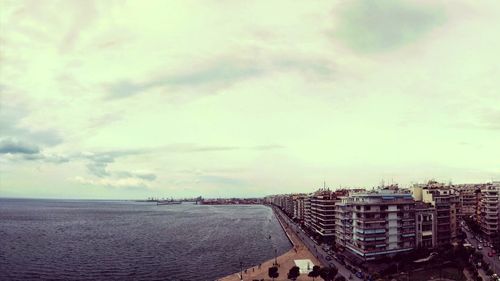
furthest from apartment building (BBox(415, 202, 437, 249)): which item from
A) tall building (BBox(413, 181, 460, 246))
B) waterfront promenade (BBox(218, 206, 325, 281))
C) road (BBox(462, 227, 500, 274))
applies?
waterfront promenade (BBox(218, 206, 325, 281))

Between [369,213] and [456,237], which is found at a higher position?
[369,213]

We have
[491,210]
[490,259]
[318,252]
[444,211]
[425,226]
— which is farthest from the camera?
[491,210]

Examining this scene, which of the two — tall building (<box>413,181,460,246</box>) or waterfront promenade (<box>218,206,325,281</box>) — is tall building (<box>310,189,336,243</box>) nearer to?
waterfront promenade (<box>218,206,325,281</box>)

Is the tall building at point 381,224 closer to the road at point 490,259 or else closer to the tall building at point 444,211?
the tall building at point 444,211

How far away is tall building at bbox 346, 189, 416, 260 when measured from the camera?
89.0 metres

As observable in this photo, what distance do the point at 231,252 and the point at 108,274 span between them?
3838 centimetres

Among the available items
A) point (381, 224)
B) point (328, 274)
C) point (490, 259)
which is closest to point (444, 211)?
point (490, 259)

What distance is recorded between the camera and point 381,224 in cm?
8969

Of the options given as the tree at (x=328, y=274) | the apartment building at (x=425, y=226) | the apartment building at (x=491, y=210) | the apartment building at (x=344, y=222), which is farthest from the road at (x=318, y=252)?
the apartment building at (x=491, y=210)

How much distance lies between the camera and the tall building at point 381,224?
89.0 m

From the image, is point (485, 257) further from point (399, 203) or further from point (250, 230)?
point (250, 230)

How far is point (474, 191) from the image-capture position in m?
159

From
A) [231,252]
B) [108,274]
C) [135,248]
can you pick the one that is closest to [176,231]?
[135,248]

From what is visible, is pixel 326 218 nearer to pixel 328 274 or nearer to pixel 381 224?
pixel 381 224
